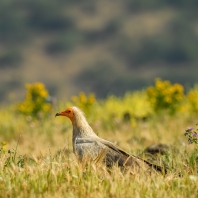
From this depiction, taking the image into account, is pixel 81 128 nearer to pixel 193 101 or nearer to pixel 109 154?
pixel 109 154

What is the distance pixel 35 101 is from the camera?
48.9ft

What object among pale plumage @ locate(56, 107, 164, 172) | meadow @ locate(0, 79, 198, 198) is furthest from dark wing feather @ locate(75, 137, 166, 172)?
meadow @ locate(0, 79, 198, 198)

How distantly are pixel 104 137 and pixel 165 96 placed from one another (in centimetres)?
344

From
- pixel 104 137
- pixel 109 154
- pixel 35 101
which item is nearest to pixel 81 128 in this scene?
pixel 109 154

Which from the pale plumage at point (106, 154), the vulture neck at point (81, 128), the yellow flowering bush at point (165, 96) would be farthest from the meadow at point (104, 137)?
the vulture neck at point (81, 128)

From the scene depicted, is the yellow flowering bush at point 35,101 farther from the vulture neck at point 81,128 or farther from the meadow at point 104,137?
the vulture neck at point 81,128

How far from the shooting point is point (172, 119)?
14250 mm

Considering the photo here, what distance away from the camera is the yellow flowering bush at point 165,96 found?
49.0ft

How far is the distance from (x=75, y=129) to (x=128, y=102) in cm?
980

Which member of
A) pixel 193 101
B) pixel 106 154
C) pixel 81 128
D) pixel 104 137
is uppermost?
pixel 193 101

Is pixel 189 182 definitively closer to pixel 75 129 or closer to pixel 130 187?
pixel 130 187

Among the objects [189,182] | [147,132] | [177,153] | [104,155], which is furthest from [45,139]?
[189,182]

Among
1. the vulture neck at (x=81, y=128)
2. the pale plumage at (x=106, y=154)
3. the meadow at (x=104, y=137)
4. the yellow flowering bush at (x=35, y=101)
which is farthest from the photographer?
the yellow flowering bush at (x=35, y=101)

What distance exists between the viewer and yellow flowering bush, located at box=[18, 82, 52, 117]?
48.5 ft
